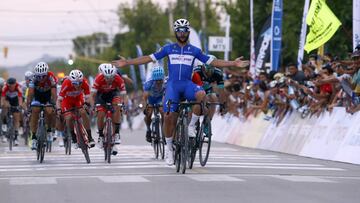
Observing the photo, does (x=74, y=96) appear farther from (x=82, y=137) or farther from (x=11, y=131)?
(x=11, y=131)

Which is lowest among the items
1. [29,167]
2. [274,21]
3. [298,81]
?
[29,167]

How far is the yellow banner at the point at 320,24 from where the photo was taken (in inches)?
925

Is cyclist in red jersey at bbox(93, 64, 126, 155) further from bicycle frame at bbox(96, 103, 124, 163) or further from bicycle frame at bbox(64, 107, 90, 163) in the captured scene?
bicycle frame at bbox(64, 107, 90, 163)

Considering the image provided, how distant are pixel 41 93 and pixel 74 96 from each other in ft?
3.29

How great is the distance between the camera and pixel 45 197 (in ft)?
38.4

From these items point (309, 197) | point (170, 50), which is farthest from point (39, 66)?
point (309, 197)

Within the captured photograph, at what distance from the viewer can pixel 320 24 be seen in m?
24.0

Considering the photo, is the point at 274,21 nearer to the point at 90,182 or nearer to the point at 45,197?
the point at 90,182

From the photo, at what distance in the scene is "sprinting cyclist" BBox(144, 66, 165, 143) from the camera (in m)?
20.1

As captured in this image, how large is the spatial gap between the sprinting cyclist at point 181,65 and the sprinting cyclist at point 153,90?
4.02 m

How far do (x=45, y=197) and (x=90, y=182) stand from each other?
2.02m

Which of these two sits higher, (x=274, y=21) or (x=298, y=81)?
(x=274, y=21)

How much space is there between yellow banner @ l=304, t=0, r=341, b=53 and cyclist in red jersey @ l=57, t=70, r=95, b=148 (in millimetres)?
6467

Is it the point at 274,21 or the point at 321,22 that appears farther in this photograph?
the point at 274,21
